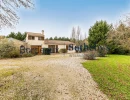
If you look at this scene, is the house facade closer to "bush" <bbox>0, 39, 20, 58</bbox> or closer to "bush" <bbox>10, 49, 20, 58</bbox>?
"bush" <bbox>10, 49, 20, 58</bbox>

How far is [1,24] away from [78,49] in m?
27.6

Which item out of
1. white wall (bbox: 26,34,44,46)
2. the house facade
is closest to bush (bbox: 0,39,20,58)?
the house facade

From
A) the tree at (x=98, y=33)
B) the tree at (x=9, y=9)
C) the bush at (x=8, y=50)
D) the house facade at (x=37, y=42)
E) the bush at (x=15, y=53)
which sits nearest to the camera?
the tree at (x=9, y=9)

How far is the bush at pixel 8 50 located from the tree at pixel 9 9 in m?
14.6

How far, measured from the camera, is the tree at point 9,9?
231 inches

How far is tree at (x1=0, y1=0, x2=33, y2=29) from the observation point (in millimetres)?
5875

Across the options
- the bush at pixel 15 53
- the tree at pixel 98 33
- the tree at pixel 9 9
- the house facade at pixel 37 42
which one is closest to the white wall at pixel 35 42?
the house facade at pixel 37 42

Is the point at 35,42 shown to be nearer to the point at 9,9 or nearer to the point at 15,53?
the point at 15,53

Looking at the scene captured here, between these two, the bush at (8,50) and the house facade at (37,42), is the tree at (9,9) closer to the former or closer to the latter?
the bush at (8,50)

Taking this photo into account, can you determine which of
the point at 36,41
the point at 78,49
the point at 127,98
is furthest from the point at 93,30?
the point at 127,98

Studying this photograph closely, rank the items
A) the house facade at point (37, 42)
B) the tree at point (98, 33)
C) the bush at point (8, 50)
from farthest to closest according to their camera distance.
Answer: the tree at point (98, 33)
the house facade at point (37, 42)
the bush at point (8, 50)

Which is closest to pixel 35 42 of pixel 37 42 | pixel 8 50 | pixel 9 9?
pixel 37 42

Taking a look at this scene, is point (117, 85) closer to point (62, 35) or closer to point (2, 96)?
point (2, 96)

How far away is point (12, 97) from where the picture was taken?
5391 mm
